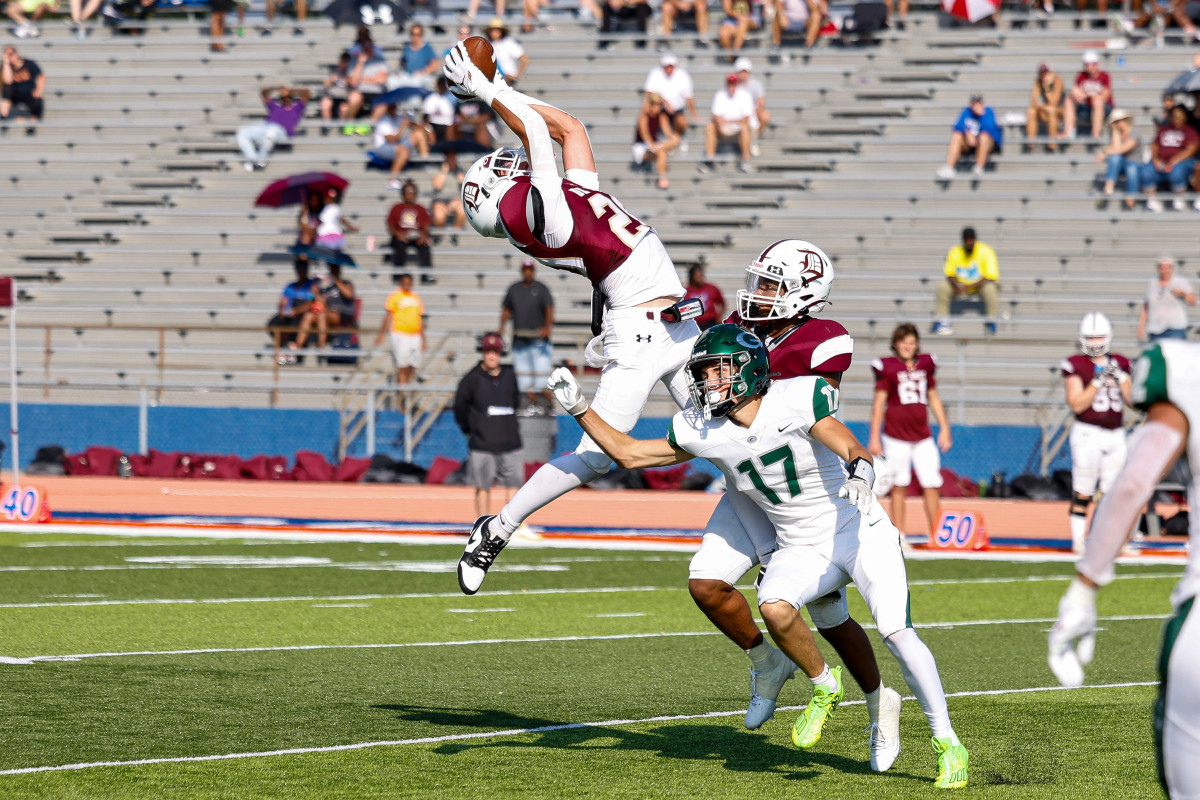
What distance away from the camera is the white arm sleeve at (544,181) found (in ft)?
→ 20.3

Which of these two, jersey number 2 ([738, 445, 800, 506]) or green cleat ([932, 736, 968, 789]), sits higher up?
jersey number 2 ([738, 445, 800, 506])

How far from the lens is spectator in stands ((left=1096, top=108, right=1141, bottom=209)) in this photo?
19812mm

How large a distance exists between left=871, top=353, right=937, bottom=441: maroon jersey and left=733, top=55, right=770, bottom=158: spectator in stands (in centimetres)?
917

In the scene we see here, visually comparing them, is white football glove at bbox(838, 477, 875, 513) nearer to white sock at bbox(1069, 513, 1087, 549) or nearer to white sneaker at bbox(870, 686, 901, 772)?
white sneaker at bbox(870, 686, 901, 772)

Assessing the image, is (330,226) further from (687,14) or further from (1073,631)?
(1073,631)

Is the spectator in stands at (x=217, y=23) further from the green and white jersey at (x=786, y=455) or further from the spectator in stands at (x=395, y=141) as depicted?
the green and white jersey at (x=786, y=455)

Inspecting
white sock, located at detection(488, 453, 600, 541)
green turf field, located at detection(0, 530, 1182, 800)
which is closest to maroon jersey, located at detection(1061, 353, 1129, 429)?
green turf field, located at detection(0, 530, 1182, 800)

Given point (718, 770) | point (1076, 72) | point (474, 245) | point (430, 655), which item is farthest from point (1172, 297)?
point (718, 770)

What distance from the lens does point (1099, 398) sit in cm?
1309

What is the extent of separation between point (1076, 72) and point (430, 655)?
1635cm

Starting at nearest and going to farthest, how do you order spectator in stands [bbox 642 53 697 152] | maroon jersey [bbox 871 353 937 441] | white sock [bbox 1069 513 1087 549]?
white sock [bbox 1069 513 1087 549] → maroon jersey [bbox 871 353 937 441] → spectator in stands [bbox 642 53 697 152]

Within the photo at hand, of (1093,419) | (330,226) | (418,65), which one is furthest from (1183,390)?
(418,65)

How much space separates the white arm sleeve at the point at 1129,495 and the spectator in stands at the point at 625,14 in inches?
859

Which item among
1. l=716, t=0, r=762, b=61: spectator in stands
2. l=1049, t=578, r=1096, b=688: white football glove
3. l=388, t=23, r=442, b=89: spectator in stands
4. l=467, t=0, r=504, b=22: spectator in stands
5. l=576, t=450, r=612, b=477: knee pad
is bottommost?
l=576, t=450, r=612, b=477: knee pad
